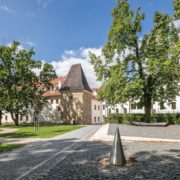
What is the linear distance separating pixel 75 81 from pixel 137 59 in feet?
71.0

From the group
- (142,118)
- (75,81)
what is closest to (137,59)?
(142,118)

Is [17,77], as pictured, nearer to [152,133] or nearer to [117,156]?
[152,133]

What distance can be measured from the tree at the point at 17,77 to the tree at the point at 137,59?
15.8 m

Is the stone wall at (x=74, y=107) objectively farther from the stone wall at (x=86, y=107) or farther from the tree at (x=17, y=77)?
the tree at (x=17, y=77)

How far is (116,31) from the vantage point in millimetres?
33719

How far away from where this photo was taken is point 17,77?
151 feet

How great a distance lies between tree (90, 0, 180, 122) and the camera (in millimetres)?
32344

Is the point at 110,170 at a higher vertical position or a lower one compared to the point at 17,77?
lower

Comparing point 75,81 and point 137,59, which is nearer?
point 137,59

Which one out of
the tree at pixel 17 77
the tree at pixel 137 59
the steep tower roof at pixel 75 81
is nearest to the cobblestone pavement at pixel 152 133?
the tree at pixel 137 59

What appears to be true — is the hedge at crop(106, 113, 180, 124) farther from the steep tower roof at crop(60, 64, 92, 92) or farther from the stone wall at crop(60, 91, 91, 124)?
the steep tower roof at crop(60, 64, 92, 92)

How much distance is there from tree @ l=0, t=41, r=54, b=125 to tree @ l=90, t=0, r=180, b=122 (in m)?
15.8

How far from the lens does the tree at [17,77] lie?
145 feet

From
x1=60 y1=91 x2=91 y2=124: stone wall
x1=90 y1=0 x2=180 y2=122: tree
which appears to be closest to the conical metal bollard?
x1=90 y1=0 x2=180 y2=122: tree
